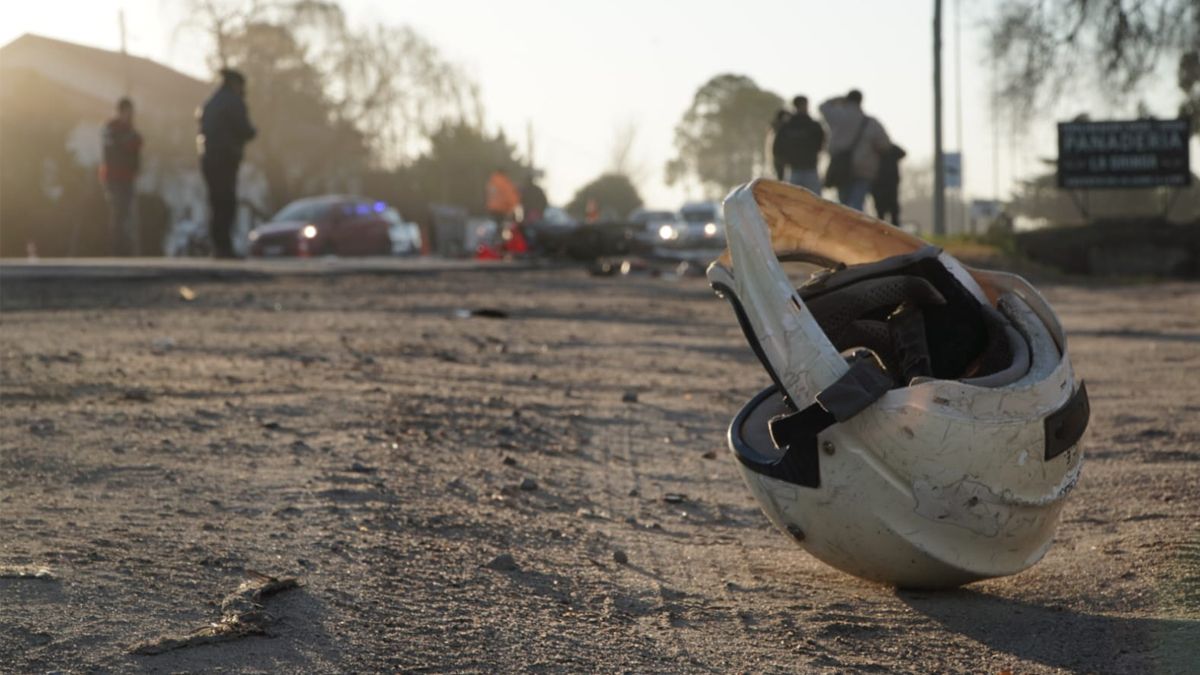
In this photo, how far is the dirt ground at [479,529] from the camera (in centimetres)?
401

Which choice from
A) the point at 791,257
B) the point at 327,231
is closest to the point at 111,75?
the point at 327,231

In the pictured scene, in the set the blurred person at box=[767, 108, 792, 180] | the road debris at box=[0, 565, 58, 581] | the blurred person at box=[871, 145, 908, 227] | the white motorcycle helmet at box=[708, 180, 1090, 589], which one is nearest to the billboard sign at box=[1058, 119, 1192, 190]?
the blurred person at box=[871, 145, 908, 227]

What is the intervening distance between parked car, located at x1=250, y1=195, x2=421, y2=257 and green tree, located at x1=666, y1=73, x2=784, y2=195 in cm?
9840

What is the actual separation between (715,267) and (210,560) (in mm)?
1536

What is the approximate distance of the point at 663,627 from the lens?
4.26 metres

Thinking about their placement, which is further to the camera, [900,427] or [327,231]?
[327,231]

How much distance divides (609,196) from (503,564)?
98845mm

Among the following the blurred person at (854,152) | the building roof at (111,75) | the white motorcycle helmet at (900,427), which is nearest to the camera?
the white motorcycle helmet at (900,427)

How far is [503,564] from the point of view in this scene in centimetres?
492

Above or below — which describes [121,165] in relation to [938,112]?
below

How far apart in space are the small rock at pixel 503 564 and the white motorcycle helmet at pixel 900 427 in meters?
0.72

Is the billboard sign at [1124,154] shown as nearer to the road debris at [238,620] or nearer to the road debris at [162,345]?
the road debris at [162,345]

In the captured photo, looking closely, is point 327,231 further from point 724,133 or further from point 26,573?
point 724,133

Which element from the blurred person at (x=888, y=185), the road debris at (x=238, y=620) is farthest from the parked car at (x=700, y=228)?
the road debris at (x=238, y=620)
